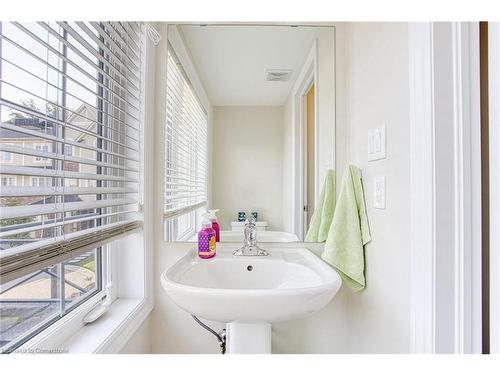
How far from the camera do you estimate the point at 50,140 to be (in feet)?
2.16

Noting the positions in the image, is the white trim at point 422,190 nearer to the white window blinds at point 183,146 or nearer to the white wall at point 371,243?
the white wall at point 371,243

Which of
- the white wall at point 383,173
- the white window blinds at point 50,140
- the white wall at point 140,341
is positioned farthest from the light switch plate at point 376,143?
the white wall at point 140,341

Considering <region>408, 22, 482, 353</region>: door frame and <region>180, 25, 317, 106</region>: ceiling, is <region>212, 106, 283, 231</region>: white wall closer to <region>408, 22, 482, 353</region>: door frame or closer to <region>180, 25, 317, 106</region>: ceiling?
<region>180, 25, 317, 106</region>: ceiling

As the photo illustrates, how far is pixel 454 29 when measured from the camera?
69 cm

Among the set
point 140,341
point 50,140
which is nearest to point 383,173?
point 50,140

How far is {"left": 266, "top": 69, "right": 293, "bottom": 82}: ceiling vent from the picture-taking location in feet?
4.06

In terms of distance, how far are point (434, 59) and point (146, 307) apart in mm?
1338

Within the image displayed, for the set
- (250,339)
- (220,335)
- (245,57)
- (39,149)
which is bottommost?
(220,335)

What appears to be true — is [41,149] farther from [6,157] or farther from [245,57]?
[245,57]

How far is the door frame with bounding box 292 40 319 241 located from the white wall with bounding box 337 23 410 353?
155 millimetres

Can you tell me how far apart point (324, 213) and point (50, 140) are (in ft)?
3.31

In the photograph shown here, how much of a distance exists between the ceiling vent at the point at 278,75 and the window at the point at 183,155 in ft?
1.16

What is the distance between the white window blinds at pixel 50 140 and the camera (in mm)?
583
